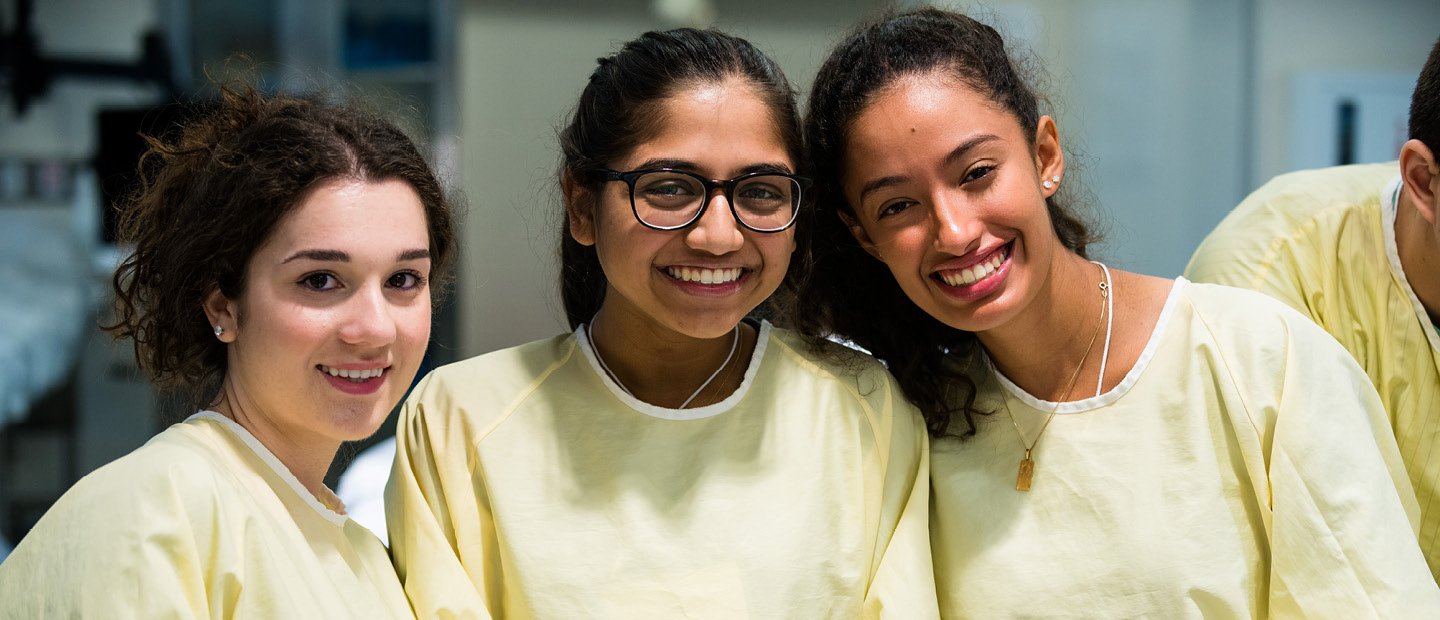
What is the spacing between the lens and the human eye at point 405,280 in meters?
1.36

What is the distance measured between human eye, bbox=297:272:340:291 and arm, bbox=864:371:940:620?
2.44 ft

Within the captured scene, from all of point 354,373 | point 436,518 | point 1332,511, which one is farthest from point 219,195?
point 1332,511

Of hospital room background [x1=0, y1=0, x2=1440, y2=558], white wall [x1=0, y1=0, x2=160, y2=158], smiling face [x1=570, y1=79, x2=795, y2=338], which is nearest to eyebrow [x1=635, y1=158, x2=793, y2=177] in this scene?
smiling face [x1=570, y1=79, x2=795, y2=338]

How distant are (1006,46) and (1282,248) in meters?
0.55

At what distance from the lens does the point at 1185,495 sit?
1536mm

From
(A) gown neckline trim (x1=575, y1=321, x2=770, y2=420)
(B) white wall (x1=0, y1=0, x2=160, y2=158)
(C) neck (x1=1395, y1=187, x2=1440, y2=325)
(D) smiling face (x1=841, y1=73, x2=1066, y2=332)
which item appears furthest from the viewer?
(B) white wall (x1=0, y1=0, x2=160, y2=158)

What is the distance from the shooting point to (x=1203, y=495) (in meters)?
1.53

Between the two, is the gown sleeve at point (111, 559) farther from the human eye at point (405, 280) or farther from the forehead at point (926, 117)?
the forehead at point (926, 117)

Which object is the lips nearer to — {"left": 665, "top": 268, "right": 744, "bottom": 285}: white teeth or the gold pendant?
{"left": 665, "top": 268, "right": 744, "bottom": 285}: white teeth

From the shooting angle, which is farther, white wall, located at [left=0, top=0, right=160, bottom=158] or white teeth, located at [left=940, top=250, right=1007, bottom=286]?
white wall, located at [left=0, top=0, right=160, bottom=158]

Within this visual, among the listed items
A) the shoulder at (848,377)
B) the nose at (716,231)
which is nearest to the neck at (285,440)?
the nose at (716,231)

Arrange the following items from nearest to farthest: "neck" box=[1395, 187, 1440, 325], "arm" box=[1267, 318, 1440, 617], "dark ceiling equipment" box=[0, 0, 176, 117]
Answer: "arm" box=[1267, 318, 1440, 617] < "neck" box=[1395, 187, 1440, 325] < "dark ceiling equipment" box=[0, 0, 176, 117]

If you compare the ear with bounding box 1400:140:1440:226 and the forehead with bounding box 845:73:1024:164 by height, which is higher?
the forehead with bounding box 845:73:1024:164

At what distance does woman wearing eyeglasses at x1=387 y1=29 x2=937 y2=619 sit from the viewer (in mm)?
1513
